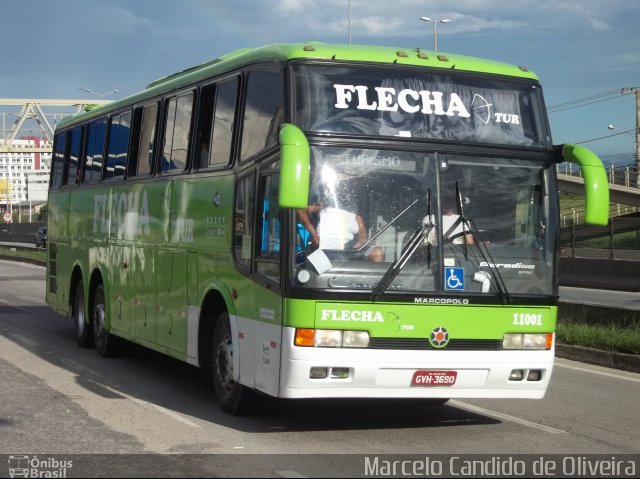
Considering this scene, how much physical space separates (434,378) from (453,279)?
2.77ft

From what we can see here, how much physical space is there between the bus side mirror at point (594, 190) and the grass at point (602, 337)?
5.21 m

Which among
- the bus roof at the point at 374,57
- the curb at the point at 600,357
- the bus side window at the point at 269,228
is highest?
the bus roof at the point at 374,57

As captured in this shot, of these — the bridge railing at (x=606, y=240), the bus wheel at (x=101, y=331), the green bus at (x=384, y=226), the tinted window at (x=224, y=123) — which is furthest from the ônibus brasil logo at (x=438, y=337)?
the bridge railing at (x=606, y=240)

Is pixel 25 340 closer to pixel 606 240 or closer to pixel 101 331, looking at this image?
pixel 101 331

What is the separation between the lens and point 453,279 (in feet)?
30.6

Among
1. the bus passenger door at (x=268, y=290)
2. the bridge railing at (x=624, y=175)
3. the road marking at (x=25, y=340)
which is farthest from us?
the bridge railing at (x=624, y=175)

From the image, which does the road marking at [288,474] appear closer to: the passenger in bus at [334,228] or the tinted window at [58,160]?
the passenger in bus at [334,228]

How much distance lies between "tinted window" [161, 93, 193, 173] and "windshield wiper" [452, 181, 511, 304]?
150 inches

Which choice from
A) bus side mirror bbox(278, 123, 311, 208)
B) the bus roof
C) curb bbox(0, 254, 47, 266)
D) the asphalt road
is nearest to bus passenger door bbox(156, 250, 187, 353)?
the asphalt road

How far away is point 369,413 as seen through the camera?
10.7 meters

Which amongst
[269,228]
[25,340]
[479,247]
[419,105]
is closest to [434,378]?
[479,247]

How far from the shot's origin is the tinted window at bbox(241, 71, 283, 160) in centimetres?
960

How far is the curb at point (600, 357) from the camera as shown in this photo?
13984mm

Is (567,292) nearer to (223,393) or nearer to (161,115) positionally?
(161,115)
